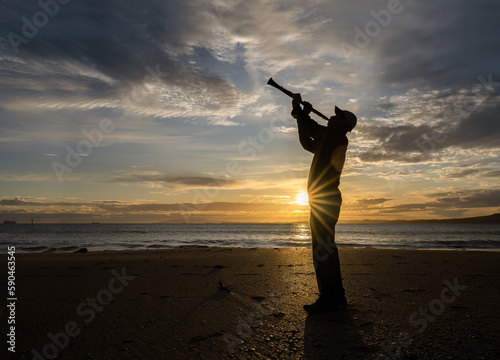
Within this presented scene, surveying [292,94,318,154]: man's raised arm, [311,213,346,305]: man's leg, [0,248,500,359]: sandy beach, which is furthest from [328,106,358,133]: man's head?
A: [0,248,500,359]: sandy beach

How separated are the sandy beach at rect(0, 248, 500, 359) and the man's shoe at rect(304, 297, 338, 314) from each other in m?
0.10

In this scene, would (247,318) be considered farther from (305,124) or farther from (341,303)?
(305,124)

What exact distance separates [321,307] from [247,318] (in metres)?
0.95

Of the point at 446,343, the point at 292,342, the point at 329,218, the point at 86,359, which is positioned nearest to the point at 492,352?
the point at 446,343

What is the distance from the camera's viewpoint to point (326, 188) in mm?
4402

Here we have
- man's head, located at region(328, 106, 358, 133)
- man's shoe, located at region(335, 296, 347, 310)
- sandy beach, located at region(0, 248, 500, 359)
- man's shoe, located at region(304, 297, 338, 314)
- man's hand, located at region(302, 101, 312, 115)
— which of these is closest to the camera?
sandy beach, located at region(0, 248, 500, 359)

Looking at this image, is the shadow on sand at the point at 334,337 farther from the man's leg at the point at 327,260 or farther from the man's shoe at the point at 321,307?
the man's leg at the point at 327,260

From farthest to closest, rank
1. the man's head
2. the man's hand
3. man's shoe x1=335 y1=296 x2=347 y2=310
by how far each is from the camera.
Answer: the man's hand, the man's head, man's shoe x1=335 y1=296 x2=347 y2=310

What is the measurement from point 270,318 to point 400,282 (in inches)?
137

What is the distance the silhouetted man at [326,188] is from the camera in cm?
432

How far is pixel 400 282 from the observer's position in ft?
20.1

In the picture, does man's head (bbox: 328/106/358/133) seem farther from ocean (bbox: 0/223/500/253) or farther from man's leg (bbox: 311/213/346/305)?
ocean (bbox: 0/223/500/253)

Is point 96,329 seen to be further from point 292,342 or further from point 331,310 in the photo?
point 331,310

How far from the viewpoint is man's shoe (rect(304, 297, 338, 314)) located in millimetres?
4035
